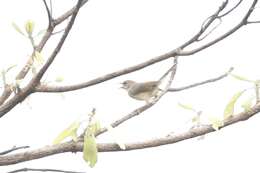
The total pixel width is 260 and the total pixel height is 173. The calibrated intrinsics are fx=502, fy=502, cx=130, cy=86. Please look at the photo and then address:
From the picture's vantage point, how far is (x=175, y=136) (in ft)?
1.74

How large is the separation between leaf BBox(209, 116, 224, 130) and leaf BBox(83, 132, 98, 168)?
122 millimetres

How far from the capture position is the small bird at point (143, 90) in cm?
74

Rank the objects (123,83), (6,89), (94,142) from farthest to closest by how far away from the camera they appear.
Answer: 1. (123,83)
2. (6,89)
3. (94,142)

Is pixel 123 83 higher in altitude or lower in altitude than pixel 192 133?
higher

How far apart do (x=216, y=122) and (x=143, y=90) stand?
285 millimetres

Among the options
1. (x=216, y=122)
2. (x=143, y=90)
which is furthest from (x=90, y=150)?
(x=143, y=90)

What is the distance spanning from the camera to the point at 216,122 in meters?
0.51

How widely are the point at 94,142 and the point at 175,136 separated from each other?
91 millimetres

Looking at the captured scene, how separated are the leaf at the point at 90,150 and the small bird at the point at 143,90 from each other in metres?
0.22

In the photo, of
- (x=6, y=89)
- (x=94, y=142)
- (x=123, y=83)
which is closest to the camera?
(x=94, y=142)

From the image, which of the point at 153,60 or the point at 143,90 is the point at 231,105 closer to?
the point at 153,60

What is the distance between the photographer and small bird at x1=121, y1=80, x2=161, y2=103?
74 centimetres

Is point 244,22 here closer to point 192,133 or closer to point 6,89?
point 192,133

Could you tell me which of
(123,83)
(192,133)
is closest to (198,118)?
(192,133)
